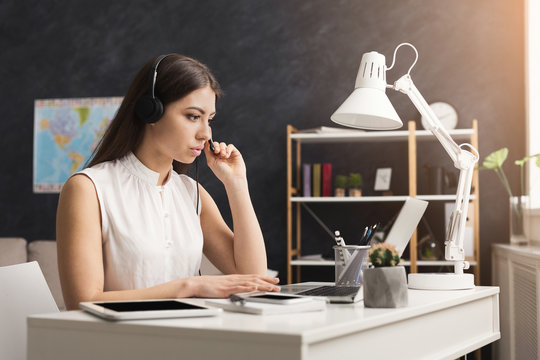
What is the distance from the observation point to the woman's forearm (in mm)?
1920

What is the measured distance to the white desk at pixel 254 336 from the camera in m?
0.97

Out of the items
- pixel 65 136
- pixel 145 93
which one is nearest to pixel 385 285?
pixel 145 93

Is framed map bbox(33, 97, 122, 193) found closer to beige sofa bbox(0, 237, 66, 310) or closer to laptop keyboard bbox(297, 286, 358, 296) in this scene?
beige sofa bbox(0, 237, 66, 310)

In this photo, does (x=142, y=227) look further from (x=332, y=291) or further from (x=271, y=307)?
(x=271, y=307)

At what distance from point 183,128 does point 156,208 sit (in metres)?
0.24

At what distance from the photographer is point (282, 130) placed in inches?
167

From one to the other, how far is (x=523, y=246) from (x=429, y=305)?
2248mm

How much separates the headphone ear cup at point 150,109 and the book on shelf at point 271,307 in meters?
0.70

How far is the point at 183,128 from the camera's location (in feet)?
5.92

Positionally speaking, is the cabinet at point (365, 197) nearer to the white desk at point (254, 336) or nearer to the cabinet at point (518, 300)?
the cabinet at point (518, 300)

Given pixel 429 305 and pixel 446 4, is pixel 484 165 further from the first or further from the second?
pixel 429 305

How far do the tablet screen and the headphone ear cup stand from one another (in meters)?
0.67

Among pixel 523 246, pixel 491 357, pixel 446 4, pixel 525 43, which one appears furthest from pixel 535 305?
pixel 446 4

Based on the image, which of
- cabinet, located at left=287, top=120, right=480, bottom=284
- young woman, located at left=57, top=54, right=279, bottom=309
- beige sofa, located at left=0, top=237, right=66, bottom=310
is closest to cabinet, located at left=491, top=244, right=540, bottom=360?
cabinet, located at left=287, top=120, right=480, bottom=284
